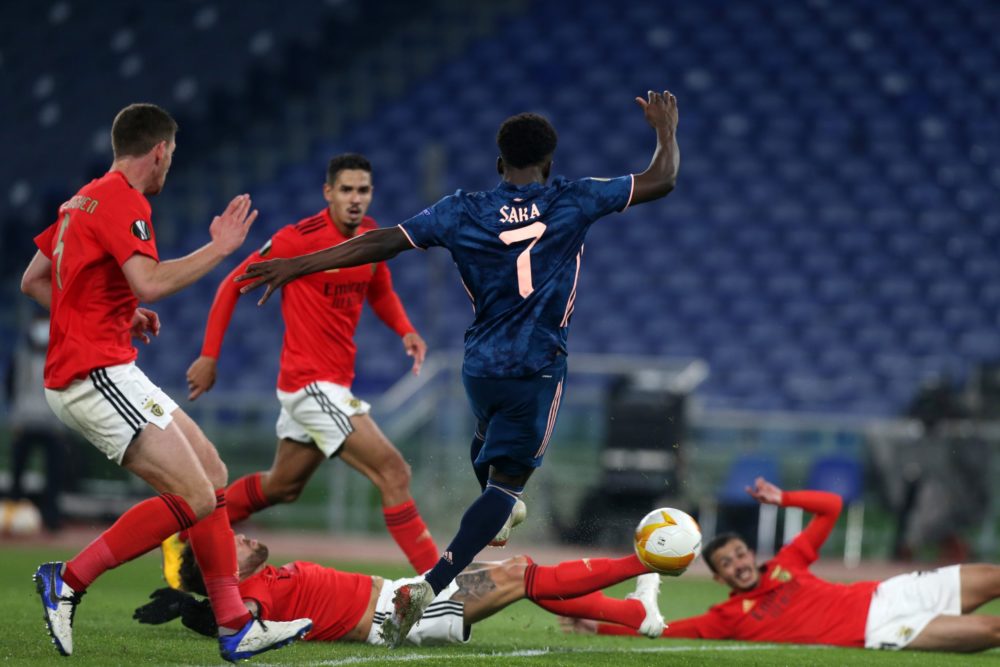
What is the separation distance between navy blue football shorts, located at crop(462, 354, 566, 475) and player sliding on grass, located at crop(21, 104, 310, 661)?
3.46 feet

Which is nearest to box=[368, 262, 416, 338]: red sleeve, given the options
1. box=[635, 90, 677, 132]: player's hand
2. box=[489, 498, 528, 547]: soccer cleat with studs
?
box=[489, 498, 528, 547]: soccer cleat with studs

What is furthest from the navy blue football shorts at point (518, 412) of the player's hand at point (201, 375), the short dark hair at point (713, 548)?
the player's hand at point (201, 375)

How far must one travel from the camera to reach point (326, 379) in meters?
7.02

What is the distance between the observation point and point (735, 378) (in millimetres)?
16188

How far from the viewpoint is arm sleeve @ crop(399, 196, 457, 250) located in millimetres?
5371

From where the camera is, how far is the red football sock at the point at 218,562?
5148 mm

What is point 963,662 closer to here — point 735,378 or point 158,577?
point 158,577

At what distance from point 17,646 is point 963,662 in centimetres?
394

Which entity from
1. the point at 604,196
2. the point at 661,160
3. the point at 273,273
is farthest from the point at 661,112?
the point at 273,273

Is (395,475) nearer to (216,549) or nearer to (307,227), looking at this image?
(307,227)

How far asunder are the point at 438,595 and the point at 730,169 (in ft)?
44.0

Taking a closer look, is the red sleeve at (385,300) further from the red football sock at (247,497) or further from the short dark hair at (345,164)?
the red football sock at (247,497)

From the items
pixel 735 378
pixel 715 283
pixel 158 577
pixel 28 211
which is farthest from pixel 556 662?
pixel 28 211

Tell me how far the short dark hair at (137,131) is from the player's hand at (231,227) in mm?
459
